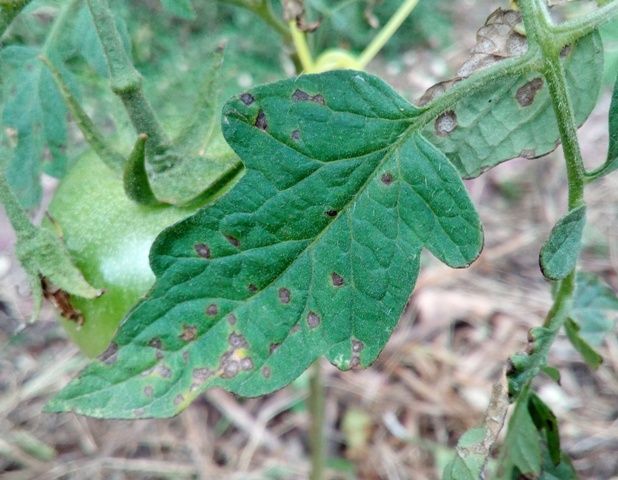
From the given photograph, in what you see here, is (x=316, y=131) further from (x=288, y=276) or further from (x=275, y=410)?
(x=275, y=410)

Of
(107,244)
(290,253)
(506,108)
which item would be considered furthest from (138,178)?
(506,108)

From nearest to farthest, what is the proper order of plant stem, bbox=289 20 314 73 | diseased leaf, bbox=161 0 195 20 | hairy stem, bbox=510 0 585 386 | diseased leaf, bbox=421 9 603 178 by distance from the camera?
1. hairy stem, bbox=510 0 585 386
2. diseased leaf, bbox=421 9 603 178
3. diseased leaf, bbox=161 0 195 20
4. plant stem, bbox=289 20 314 73

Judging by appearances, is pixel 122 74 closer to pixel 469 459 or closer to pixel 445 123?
pixel 445 123

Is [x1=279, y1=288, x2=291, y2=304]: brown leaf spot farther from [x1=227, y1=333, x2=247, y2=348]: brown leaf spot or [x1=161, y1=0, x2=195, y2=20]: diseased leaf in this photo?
[x1=161, y1=0, x2=195, y2=20]: diseased leaf

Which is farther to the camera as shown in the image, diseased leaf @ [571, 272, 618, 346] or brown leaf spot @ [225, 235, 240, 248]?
diseased leaf @ [571, 272, 618, 346]

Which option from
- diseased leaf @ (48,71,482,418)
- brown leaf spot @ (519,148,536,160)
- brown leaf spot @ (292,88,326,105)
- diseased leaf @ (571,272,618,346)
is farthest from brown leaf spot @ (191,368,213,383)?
diseased leaf @ (571,272,618,346)

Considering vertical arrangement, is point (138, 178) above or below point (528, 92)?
below

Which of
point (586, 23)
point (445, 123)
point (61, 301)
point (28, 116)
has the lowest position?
point (61, 301)
